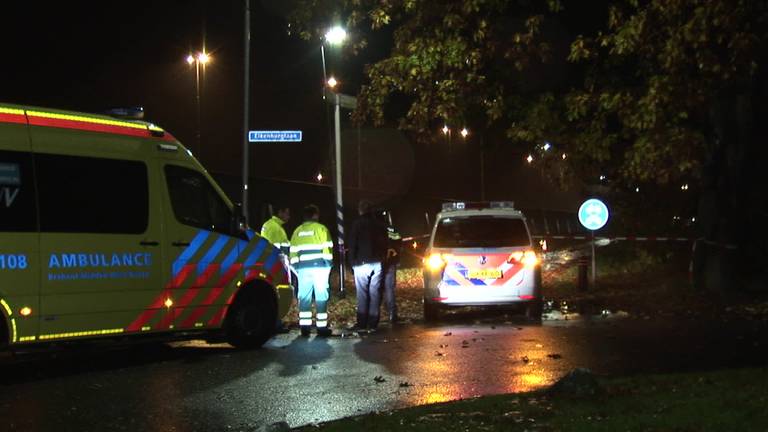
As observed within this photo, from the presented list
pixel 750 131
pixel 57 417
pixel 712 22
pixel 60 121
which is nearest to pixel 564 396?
pixel 57 417

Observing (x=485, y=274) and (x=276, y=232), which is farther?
(x=276, y=232)

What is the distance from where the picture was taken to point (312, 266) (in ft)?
38.2

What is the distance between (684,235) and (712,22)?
41.9 feet

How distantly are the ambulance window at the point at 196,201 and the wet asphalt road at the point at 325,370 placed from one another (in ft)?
4.86

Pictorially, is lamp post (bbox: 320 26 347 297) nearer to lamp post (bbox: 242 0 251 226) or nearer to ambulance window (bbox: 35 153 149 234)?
lamp post (bbox: 242 0 251 226)

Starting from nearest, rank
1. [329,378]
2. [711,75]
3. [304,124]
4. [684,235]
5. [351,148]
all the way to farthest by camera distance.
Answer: [329,378]
[711,75]
[684,235]
[304,124]
[351,148]

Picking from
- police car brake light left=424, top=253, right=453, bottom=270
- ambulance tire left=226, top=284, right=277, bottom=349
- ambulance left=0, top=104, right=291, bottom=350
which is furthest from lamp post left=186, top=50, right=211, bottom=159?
ambulance left=0, top=104, right=291, bottom=350

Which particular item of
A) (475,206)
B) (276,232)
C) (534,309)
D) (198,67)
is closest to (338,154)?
(276,232)

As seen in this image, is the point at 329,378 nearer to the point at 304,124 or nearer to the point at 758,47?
the point at 758,47

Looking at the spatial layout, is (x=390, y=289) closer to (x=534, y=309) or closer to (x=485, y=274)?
(x=485, y=274)

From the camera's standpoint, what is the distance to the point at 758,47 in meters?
12.1

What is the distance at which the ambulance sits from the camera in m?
8.16

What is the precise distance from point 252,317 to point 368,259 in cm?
229

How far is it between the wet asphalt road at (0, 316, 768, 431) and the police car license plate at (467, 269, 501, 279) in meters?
0.77
